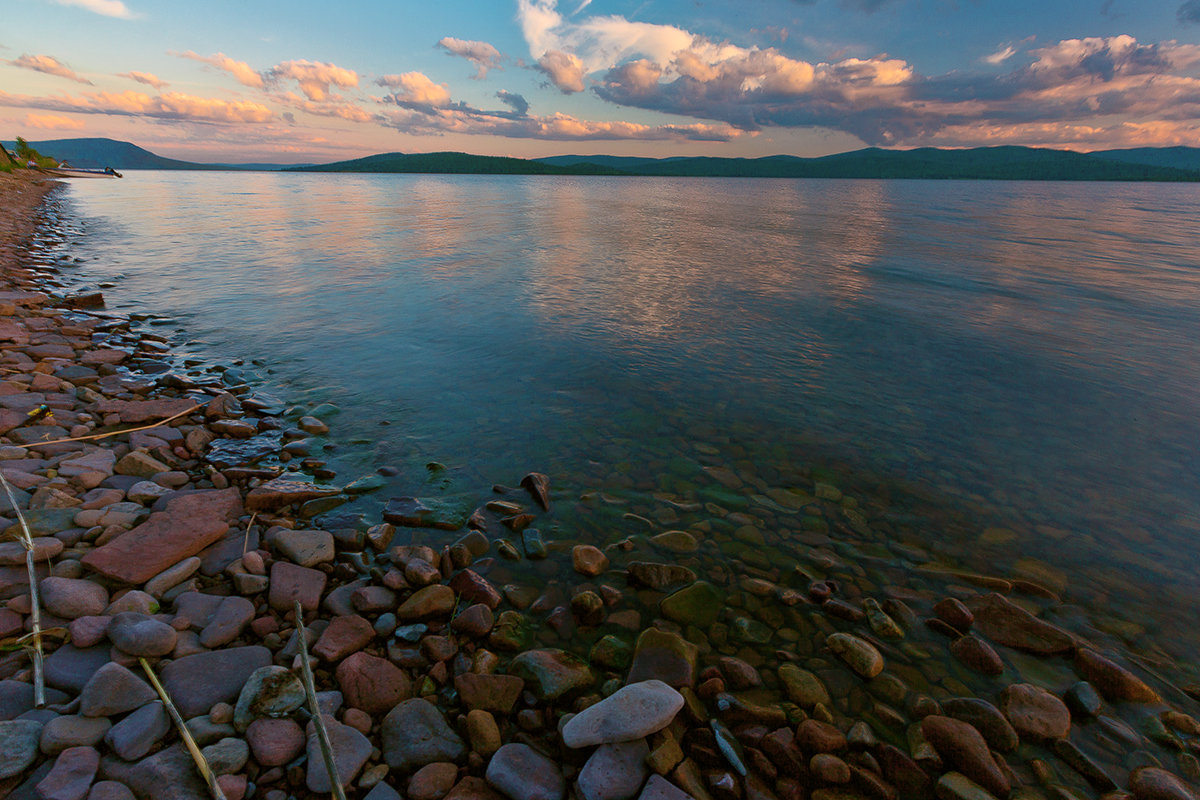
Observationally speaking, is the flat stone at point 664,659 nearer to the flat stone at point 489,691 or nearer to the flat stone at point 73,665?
the flat stone at point 489,691

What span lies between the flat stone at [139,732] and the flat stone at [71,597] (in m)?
1.33

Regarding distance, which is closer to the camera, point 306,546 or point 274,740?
point 274,740

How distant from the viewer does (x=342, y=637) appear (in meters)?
4.16

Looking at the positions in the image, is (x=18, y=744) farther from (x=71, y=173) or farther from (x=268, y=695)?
(x=71, y=173)

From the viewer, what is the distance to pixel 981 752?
3521 millimetres

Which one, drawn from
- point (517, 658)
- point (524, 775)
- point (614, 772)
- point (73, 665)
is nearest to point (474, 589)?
point (517, 658)

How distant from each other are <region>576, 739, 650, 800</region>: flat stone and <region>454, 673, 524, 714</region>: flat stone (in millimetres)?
764

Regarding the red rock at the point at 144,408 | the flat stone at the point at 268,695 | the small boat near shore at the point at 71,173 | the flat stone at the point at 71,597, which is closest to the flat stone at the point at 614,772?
the flat stone at the point at 268,695

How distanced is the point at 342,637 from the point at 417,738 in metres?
1.16

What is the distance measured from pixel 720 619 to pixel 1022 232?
5142 centimetres

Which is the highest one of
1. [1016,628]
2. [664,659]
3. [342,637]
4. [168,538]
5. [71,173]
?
[71,173]

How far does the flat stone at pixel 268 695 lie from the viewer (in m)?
3.38

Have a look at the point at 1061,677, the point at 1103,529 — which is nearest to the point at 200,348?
the point at 1061,677

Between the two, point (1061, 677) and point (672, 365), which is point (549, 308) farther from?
point (1061, 677)
